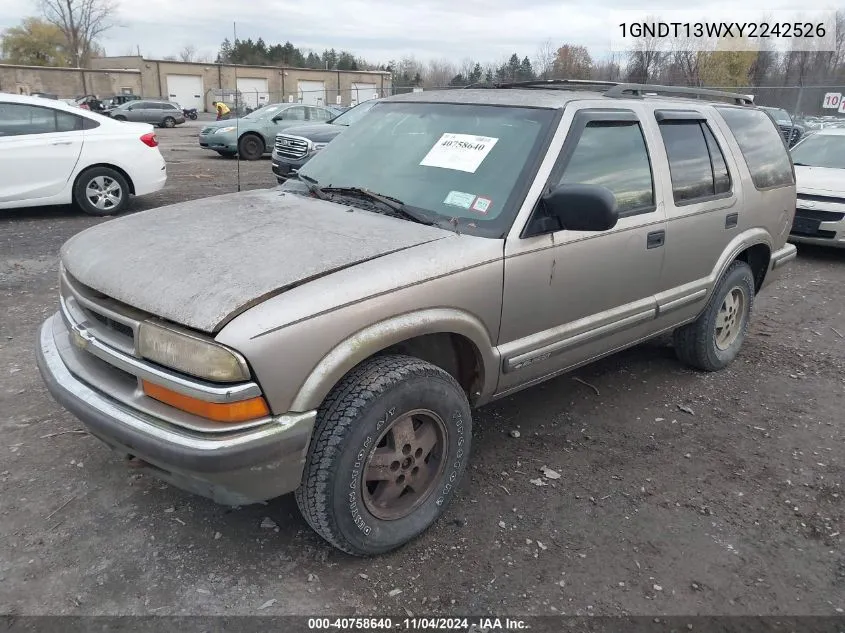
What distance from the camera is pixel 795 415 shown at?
13.6 feet

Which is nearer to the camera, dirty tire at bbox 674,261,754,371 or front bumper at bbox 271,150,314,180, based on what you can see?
dirty tire at bbox 674,261,754,371

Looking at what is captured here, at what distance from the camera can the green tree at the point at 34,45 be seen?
230 feet

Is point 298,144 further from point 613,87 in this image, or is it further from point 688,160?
point 688,160

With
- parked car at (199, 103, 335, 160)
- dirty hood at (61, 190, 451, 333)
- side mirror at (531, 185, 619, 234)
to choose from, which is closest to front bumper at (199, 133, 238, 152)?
parked car at (199, 103, 335, 160)

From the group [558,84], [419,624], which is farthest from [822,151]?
[419,624]

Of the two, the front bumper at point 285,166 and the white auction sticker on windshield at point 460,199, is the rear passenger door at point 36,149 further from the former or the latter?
the white auction sticker on windshield at point 460,199

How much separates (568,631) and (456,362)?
3.98ft

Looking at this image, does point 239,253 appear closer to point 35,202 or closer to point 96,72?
point 35,202

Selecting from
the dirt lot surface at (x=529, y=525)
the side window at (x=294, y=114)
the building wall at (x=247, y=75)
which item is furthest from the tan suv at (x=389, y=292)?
the building wall at (x=247, y=75)

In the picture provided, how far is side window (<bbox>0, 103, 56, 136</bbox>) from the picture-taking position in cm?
784

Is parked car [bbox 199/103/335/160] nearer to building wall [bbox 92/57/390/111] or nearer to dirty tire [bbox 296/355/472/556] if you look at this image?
dirty tire [bbox 296/355/472/556]

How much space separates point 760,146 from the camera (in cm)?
461

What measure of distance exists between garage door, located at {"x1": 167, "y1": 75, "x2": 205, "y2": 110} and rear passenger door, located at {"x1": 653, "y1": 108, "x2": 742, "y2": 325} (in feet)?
199

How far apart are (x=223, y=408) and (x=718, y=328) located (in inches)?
151
